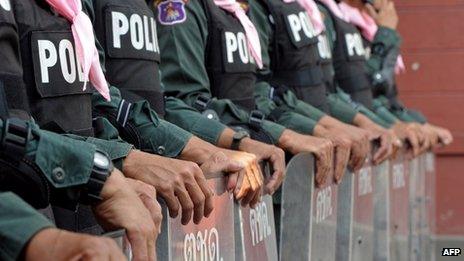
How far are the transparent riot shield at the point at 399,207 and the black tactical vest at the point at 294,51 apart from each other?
513mm

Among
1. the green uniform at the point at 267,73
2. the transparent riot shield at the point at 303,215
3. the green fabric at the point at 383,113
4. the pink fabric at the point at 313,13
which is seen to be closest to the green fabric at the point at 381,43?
the green fabric at the point at 383,113

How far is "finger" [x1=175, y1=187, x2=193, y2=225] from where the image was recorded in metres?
2.29

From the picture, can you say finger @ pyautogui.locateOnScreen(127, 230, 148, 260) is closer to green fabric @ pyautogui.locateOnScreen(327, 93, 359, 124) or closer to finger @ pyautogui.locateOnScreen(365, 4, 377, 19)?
green fabric @ pyautogui.locateOnScreen(327, 93, 359, 124)

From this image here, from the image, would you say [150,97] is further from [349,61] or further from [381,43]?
[381,43]

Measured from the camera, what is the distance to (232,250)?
8.55ft

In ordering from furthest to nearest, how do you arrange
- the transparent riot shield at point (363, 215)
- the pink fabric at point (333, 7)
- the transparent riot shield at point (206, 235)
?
the pink fabric at point (333, 7) → the transparent riot shield at point (363, 215) → the transparent riot shield at point (206, 235)

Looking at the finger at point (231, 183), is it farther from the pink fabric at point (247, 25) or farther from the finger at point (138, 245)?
the pink fabric at point (247, 25)

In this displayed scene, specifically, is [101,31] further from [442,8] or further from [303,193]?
[442,8]

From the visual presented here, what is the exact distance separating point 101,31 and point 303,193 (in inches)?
26.4

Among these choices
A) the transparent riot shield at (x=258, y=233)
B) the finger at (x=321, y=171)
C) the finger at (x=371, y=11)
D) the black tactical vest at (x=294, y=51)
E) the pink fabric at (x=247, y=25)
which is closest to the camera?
the transparent riot shield at (x=258, y=233)

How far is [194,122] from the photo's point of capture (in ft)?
10.9

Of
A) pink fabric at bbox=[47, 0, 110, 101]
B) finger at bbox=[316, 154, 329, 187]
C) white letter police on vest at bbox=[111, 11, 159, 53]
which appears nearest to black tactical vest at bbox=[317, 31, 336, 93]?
finger at bbox=[316, 154, 329, 187]

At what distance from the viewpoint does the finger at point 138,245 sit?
6.31 ft

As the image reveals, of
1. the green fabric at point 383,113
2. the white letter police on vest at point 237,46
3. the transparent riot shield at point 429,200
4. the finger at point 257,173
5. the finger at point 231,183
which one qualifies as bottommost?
the transparent riot shield at point 429,200
